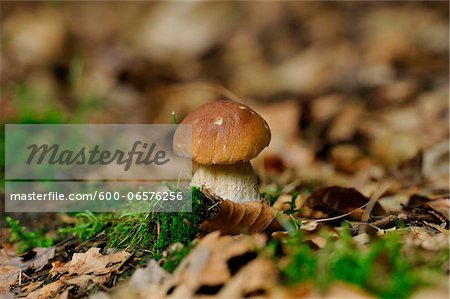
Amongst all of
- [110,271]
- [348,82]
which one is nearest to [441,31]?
[348,82]

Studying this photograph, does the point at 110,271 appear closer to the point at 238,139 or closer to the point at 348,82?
the point at 238,139

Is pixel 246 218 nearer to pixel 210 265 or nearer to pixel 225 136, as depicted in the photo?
pixel 225 136

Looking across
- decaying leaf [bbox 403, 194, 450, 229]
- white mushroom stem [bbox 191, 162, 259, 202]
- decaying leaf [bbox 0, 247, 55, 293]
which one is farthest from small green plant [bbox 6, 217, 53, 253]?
decaying leaf [bbox 403, 194, 450, 229]

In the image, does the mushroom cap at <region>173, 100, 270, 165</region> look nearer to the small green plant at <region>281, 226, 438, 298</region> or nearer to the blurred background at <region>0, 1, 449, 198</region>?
the small green plant at <region>281, 226, 438, 298</region>

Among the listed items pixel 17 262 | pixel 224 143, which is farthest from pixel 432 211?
pixel 17 262

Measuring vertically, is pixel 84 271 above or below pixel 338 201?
below

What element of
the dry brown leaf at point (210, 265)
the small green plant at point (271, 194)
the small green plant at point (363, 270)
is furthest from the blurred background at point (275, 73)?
the small green plant at point (363, 270)
